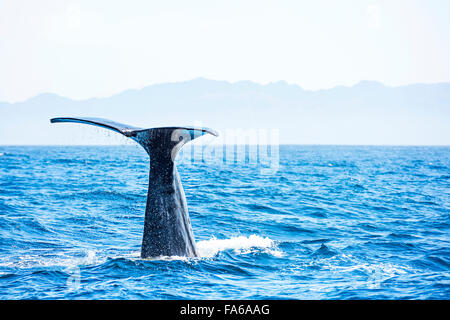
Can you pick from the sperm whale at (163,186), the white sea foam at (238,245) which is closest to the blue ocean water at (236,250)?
the white sea foam at (238,245)

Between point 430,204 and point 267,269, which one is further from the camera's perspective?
point 430,204

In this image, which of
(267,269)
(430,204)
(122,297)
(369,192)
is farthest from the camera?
(369,192)

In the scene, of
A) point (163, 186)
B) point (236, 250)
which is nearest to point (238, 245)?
point (236, 250)

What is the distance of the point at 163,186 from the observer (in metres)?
7.68

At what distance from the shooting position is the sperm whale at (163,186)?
7.50 meters

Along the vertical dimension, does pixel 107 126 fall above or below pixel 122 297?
above

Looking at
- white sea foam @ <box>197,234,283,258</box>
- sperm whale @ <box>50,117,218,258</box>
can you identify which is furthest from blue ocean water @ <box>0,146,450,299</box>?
sperm whale @ <box>50,117,218,258</box>

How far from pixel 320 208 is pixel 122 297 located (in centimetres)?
1172

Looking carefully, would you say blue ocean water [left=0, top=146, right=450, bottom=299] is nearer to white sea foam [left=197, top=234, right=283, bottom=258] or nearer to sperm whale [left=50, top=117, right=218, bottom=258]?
white sea foam [left=197, top=234, right=283, bottom=258]

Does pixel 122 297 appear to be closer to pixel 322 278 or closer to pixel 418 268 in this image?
pixel 322 278

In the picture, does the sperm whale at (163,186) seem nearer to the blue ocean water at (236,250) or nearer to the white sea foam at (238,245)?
the blue ocean water at (236,250)

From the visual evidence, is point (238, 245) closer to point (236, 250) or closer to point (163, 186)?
point (236, 250)

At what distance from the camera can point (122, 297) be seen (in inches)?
272
